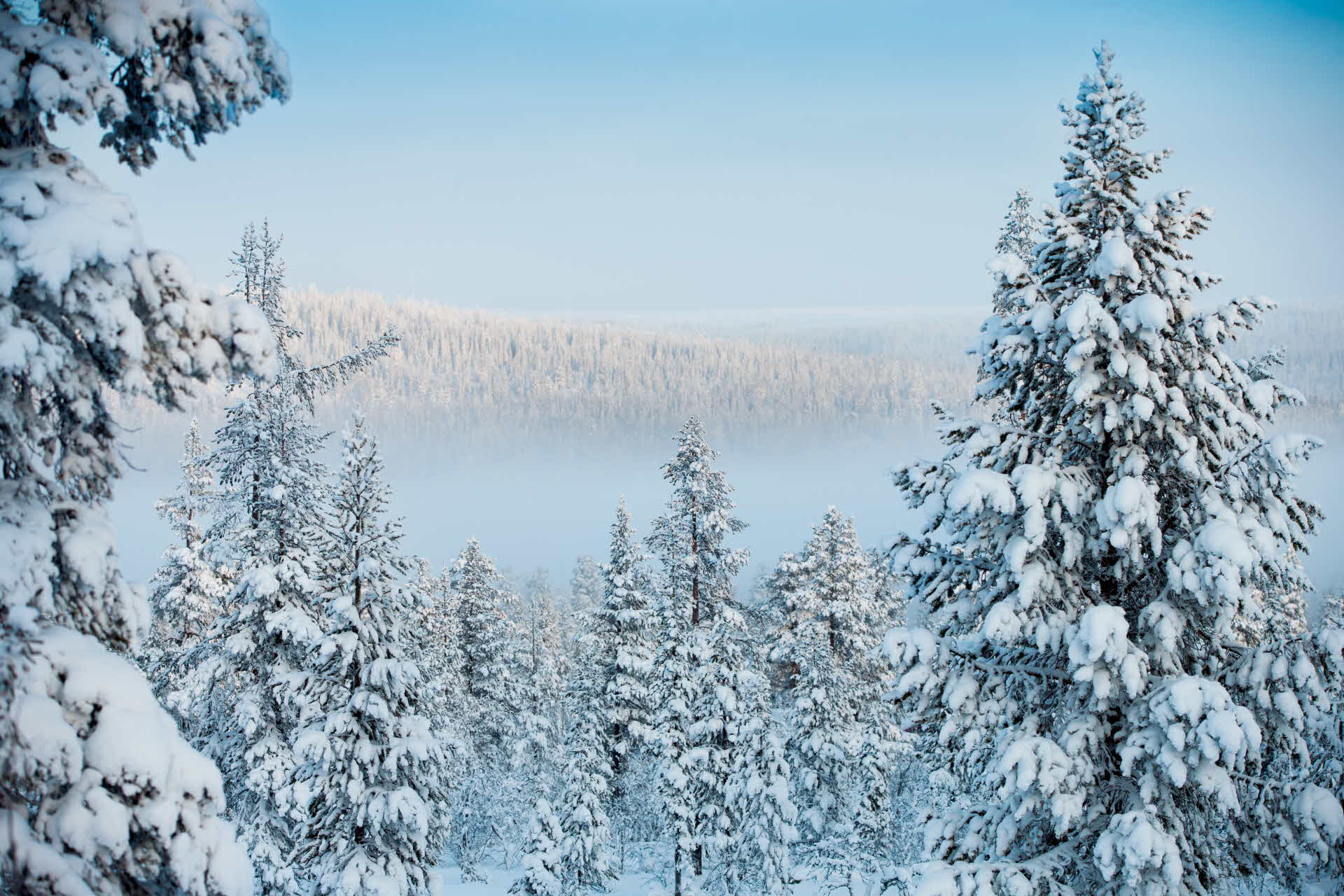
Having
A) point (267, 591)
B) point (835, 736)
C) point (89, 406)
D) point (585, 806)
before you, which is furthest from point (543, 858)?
point (89, 406)

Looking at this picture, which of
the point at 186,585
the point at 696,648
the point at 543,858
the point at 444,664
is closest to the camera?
the point at 186,585

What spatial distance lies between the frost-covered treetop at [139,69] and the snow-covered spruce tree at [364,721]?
10.4 metres

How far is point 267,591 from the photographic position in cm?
1320

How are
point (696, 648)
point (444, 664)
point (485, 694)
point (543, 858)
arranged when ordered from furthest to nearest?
A: 1. point (485, 694)
2. point (444, 664)
3. point (543, 858)
4. point (696, 648)

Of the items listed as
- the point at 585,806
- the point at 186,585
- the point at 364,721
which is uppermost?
the point at 186,585

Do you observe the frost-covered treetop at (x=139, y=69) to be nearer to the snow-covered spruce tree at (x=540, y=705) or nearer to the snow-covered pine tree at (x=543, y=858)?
the snow-covered pine tree at (x=543, y=858)

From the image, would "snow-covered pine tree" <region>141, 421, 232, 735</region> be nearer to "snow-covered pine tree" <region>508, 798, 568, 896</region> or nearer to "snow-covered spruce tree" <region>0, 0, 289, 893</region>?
"snow-covered pine tree" <region>508, 798, 568, 896</region>

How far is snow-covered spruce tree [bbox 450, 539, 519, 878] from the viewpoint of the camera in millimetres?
29656

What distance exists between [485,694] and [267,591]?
61.4 ft

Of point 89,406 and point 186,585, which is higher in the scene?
point 89,406

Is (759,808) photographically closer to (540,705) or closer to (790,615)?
(790,615)

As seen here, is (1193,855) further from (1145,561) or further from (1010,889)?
(1145,561)

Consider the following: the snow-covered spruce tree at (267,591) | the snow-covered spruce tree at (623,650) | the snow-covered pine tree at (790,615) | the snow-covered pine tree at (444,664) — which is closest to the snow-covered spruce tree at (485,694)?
the snow-covered pine tree at (444,664)

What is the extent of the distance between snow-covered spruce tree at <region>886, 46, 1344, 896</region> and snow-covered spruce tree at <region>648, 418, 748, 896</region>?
1202 cm
